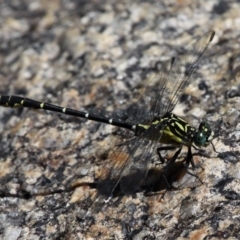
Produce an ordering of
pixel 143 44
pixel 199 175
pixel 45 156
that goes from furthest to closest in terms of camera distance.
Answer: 1. pixel 143 44
2. pixel 45 156
3. pixel 199 175

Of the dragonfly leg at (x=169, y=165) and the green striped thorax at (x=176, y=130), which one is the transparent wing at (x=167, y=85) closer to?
the green striped thorax at (x=176, y=130)

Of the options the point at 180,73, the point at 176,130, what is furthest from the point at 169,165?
the point at 180,73

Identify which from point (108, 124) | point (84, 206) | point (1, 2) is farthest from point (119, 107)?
point (1, 2)

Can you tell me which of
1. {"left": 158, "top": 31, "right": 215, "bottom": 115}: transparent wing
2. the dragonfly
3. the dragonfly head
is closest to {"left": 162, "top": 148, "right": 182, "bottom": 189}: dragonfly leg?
the dragonfly

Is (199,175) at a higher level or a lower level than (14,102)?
higher

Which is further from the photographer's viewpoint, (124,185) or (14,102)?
(14,102)

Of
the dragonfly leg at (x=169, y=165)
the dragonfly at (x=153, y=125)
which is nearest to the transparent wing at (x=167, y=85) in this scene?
the dragonfly at (x=153, y=125)

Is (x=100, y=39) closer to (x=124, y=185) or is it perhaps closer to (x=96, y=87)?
(x=96, y=87)

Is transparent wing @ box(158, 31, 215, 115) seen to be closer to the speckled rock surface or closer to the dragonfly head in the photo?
the speckled rock surface
